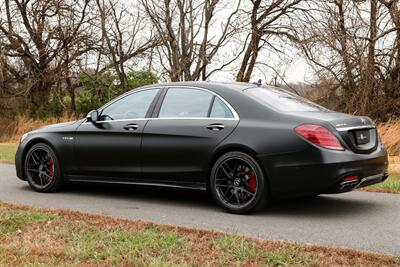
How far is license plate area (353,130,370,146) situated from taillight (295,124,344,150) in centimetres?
31

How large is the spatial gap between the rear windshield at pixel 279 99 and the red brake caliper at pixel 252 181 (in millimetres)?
823

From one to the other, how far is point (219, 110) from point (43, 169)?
116 inches

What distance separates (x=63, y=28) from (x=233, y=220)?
23.0 metres

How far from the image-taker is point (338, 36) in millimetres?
19500

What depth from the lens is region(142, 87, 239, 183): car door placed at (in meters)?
6.89

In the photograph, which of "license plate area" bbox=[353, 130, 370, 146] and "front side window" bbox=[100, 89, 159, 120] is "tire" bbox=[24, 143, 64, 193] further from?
"license plate area" bbox=[353, 130, 370, 146]

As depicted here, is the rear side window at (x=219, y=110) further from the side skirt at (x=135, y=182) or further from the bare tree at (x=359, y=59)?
the bare tree at (x=359, y=59)

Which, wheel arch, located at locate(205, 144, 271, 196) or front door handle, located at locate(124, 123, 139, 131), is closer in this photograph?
wheel arch, located at locate(205, 144, 271, 196)

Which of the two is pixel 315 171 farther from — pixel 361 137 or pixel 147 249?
pixel 147 249

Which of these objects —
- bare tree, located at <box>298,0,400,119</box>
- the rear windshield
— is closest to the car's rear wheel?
the rear windshield

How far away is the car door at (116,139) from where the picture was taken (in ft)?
24.8

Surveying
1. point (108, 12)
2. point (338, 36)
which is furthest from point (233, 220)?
point (108, 12)

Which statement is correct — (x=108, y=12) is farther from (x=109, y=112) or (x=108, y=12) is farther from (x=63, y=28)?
(x=109, y=112)

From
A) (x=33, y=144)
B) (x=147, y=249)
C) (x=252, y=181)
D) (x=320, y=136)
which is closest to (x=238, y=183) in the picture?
(x=252, y=181)
